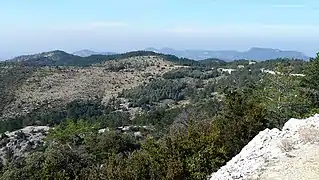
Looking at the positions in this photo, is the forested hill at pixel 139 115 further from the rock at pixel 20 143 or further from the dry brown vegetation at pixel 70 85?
the dry brown vegetation at pixel 70 85

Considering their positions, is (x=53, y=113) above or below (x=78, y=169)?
below

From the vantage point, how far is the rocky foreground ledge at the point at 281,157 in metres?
16.5

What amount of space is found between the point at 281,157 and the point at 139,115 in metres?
73.2

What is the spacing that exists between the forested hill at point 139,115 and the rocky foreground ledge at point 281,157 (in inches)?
120

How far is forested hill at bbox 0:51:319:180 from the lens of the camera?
78.8ft

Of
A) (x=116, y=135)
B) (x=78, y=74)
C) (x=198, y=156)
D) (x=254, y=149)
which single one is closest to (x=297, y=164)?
(x=254, y=149)

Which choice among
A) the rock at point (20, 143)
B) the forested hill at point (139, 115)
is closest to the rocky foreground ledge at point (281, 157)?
the forested hill at point (139, 115)

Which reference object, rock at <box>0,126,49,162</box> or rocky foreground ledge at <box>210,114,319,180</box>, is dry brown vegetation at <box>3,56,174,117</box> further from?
rocky foreground ledge at <box>210,114,319,180</box>

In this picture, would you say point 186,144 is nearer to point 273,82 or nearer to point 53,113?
point 273,82

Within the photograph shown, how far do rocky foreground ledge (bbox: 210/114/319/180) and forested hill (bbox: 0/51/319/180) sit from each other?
120 inches

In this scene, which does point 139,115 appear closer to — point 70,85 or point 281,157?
point 70,85

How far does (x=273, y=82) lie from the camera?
3956 cm

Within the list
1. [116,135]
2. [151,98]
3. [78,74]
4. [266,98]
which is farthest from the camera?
[78,74]

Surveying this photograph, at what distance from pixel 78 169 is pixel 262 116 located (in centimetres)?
1519
